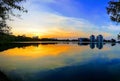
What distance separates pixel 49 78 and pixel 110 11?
1229cm

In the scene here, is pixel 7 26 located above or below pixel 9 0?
below

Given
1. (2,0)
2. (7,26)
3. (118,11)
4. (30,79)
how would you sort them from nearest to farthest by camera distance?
1. (2,0)
2. (7,26)
3. (30,79)
4. (118,11)

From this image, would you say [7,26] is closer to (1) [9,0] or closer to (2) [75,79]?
(1) [9,0]

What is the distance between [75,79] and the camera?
27.2 metres

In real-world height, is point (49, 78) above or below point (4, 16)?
below

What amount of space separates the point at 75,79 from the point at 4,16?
37.2 ft

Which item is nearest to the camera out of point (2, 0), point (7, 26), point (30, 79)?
point (2, 0)

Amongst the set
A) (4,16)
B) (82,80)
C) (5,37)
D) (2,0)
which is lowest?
(82,80)

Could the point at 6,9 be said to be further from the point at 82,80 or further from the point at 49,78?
the point at 82,80

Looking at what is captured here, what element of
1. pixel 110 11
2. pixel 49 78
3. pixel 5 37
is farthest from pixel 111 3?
pixel 5 37

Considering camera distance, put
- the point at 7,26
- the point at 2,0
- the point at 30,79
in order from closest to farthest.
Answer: the point at 2,0 < the point at 7,26 < the point at 30,79

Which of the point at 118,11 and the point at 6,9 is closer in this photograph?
the point at 6,9

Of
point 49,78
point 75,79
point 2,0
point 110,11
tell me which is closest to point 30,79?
point 49,78

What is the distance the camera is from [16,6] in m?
22.6
